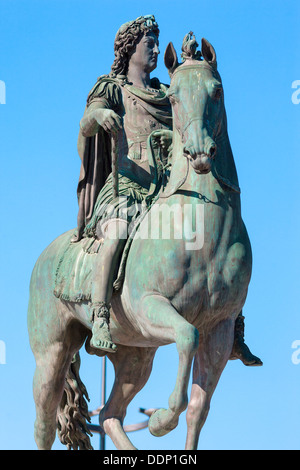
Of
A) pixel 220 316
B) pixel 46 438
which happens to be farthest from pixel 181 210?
pixel 46 438

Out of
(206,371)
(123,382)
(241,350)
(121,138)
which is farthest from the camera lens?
(123,382)

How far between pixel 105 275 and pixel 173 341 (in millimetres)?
1254

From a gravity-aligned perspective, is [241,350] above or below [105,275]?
below

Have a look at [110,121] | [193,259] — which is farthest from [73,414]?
[110,121]

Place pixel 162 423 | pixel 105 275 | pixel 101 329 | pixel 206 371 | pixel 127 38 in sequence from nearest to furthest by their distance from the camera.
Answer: pixel 162 423, pixel 206 371, pixel 101 329, pixel 105 275, pixel 127 38

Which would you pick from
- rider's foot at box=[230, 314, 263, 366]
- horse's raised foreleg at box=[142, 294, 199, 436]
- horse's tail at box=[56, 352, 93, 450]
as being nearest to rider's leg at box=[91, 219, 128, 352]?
horse's raised foreleg at box=[142, 294, 199, 436]

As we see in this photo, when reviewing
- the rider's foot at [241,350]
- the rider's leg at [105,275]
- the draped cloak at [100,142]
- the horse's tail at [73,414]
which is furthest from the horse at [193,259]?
the horse's tail at [73,414]

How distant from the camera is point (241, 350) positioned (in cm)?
1361

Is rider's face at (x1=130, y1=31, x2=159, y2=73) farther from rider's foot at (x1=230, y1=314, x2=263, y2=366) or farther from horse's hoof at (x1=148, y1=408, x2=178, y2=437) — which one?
horse's hoof at (x1=148, y1=408, x2=178, y2=437)

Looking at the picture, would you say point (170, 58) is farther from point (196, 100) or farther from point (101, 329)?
point (101, 329)

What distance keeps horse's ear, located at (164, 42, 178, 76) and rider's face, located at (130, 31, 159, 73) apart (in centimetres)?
153

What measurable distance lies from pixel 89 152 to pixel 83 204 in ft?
1.90
